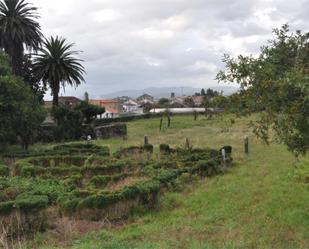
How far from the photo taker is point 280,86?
9891 millimetres

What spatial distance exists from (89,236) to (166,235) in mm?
1706

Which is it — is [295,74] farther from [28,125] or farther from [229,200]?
[28,125]

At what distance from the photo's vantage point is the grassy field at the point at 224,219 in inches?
423

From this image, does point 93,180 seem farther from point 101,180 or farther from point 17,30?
point 17,30

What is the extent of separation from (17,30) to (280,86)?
44401 millimetres

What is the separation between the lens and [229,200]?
1543 centimetres

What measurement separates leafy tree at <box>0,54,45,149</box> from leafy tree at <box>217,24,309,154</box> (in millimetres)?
19697

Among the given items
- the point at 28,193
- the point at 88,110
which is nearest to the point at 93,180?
the point at 28,193

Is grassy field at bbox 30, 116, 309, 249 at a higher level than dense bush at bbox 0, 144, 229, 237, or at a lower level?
lower

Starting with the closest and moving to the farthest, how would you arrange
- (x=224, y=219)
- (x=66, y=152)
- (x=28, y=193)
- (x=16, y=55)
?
(x=224, y=219)
(x=28, y=193)
(x=66, y=152)
(x=16, y=55)

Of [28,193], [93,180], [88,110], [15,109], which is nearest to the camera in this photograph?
[28,193]

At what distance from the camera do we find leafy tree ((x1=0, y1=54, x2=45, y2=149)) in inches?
1161

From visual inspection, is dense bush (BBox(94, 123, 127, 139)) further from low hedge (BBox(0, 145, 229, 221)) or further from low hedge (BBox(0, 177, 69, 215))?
low hedge (BBox(0, 177, 69, 215))

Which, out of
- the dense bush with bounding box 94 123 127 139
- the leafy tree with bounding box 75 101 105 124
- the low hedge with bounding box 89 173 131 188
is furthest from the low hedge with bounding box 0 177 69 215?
the leafy tree with bounding box 75 101 105 124
